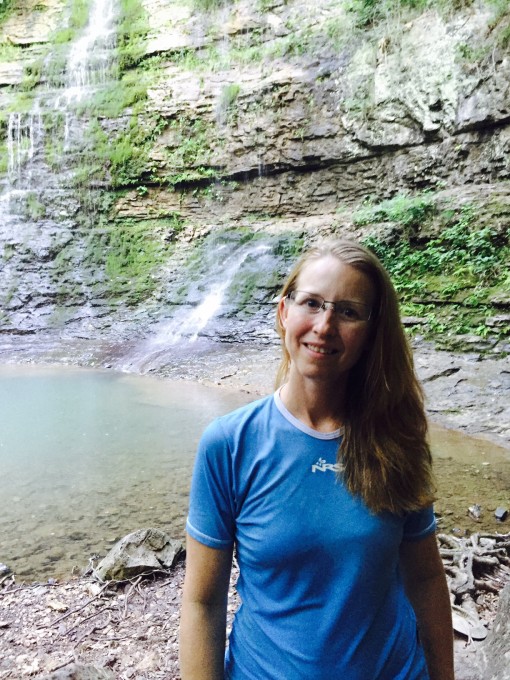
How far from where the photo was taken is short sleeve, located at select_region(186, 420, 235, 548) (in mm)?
1150

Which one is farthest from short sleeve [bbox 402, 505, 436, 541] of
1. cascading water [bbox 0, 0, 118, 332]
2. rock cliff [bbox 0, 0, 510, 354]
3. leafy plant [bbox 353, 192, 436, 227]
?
cascading water [bbox 0, 0, 118, 332]

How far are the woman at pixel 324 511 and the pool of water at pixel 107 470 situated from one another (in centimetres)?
268

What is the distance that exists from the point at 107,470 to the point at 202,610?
444cm

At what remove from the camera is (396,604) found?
1.19 m

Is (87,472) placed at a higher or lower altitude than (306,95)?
lower

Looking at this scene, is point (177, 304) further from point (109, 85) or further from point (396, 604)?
point (396, 604)

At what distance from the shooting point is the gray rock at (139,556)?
3.09m

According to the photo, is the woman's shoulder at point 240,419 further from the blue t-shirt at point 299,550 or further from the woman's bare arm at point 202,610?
the woman's bare arm at point 202,610

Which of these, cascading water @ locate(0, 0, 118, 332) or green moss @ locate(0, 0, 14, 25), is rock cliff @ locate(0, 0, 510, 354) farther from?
green moss @ locate(0, 0, 14, 25)

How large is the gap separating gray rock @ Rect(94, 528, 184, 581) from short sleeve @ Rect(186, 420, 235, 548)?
7.38ft

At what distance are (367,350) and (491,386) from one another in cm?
717

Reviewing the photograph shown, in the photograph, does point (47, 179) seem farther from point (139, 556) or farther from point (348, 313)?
point (348, 313)

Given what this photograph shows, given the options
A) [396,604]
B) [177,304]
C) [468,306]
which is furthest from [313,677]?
[177,304]

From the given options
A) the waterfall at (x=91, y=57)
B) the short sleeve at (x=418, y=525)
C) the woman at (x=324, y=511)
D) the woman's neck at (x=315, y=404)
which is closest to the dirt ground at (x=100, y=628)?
the woman at (x=324, y=511)
